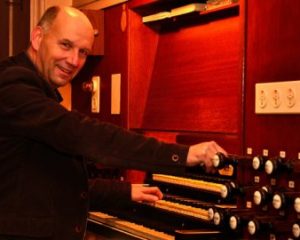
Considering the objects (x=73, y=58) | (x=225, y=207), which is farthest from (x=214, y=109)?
(x=73, y=58)

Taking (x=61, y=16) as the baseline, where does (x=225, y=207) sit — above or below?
below

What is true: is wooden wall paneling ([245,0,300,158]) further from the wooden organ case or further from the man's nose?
the man's nose

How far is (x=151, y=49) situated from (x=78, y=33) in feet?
5.58

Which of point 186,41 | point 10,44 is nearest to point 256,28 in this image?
point 186,41

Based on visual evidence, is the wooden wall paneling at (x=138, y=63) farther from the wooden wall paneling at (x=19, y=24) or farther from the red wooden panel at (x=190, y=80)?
the wooden wall paneling at (x=19, y=24)

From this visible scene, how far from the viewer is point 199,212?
2969 mm

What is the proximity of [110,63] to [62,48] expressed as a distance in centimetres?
183

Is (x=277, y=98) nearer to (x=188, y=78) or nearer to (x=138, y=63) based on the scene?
(x=188, y=78)

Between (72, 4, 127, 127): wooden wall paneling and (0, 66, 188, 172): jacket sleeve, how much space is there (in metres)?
1.96

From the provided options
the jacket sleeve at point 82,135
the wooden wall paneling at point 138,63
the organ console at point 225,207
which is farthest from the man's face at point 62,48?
the wooden wall paneling at point 138,63

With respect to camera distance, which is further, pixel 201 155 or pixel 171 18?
pixel 171 18

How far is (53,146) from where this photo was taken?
190 centimetres

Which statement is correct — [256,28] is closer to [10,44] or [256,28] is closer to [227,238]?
[227,238]

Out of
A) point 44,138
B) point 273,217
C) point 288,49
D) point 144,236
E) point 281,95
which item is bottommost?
point 144,236
